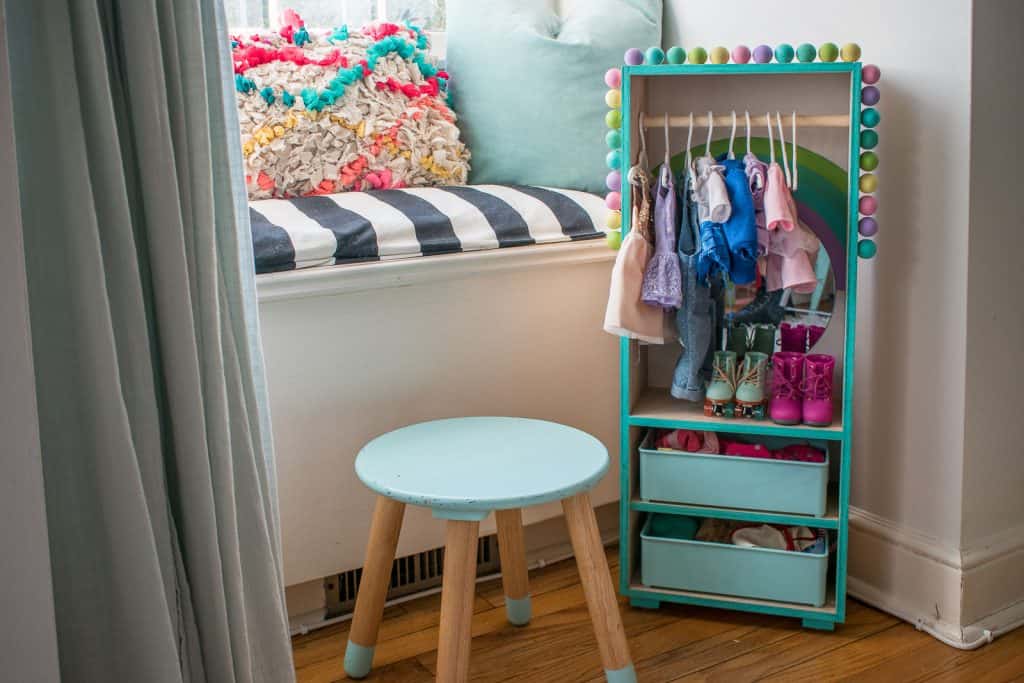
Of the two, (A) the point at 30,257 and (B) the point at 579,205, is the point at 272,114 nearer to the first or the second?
(B) the point at 579,205

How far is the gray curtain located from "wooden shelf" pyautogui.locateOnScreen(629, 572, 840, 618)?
35.3 inches

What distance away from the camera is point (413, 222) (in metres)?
1.89

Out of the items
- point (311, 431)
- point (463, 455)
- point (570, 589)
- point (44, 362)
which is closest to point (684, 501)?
point (570, 589)

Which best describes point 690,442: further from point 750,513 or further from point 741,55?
point 741,55

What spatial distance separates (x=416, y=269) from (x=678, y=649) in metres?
0.83

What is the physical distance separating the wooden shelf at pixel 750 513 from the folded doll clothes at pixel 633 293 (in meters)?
0.33

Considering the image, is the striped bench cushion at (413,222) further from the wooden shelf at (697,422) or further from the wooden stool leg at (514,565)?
the wooden stool leg at (514,565)

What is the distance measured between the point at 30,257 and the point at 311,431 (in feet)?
2.44

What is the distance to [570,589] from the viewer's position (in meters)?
2.10

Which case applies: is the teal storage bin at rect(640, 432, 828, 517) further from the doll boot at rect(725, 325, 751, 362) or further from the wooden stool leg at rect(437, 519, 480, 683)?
the wooden stool leg at rect(437, 519, 480, 683)

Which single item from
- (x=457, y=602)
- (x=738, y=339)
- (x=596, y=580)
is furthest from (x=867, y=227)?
(x=457, y=602)

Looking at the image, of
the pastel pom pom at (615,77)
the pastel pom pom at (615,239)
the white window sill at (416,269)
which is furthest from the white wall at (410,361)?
the pastel pom pom at (615,77)

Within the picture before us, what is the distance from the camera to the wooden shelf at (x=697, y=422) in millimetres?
1862

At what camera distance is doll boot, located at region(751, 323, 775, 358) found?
205 cm
